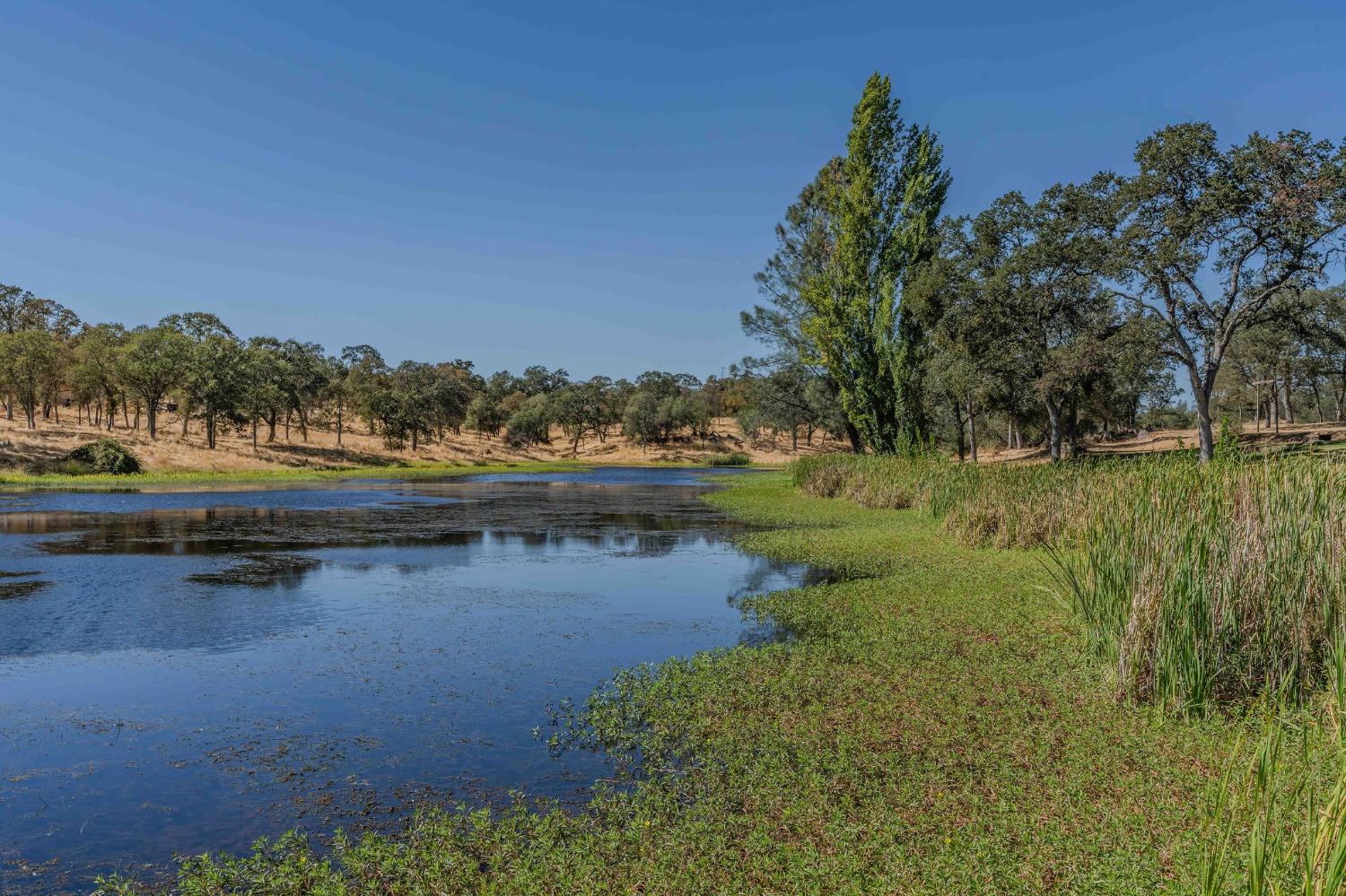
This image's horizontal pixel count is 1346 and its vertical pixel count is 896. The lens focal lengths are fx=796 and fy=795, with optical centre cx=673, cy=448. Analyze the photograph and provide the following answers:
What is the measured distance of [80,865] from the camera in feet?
20.8

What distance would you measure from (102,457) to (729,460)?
7777 centimetres

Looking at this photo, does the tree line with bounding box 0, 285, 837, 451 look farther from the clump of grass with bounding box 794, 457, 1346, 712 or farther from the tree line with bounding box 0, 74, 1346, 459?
the clump of grass with bounding box 794, 457, 1346, 712

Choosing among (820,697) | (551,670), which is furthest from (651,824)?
(551,670)

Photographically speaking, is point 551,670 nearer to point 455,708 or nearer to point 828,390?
point 455,708

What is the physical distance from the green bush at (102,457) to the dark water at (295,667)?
44.2 meters

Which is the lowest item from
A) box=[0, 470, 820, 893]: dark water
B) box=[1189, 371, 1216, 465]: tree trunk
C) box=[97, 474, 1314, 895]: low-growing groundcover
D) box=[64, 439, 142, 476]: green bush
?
box=[0, 470, 820, 893]: dark water

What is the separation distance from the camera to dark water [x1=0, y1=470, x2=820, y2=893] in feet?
24.1

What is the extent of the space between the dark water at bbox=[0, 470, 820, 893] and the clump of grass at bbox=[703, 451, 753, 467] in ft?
293

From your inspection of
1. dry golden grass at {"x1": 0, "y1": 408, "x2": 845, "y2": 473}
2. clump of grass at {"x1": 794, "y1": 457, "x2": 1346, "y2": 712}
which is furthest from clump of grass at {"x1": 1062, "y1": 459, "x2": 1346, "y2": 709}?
dry golden grass at {"x1": 0, "y1": 408, "x2": 845, "y2": 473}

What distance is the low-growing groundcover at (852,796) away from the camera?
5.78 meters

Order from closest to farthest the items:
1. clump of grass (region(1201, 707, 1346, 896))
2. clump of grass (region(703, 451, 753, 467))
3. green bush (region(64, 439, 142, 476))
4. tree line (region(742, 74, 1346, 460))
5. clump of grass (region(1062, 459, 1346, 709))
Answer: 1. clump of grass (region(1201, 707, 1346, 896))
2. clump of grass (region(1062, 459, 1346, 709))
3. tree line (region(742, 74, 1346, 460))
4. green bush (region(64, 439, 142, 476))
5. clump of grass (region(703, 451, 753, 467))

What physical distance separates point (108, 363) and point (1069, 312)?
90523mm

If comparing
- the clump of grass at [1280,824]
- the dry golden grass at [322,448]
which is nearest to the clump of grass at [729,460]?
the dry golden grass at [322,448]

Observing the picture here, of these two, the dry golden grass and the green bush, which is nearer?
the green bush
